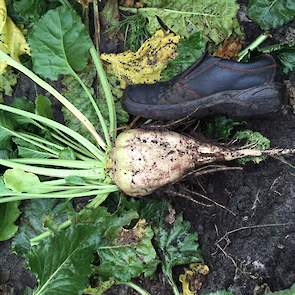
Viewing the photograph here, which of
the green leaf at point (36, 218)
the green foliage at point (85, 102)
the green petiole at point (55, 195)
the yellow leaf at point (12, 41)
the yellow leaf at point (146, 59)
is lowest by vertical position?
the green leaf at point (36, 218)

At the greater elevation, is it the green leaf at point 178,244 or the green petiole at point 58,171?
the green petiole at point 58,171

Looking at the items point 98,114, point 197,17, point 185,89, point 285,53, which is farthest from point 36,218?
point 285,53

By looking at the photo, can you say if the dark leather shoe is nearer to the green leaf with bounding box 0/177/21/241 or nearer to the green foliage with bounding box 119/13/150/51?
the green foliage with bounding box 119/13/150/51

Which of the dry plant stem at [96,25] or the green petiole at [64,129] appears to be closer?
the green petiole at [64,129]

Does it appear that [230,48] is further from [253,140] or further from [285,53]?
[253,140]

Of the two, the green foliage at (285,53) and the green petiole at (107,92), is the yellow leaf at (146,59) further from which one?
the green foliage at (285,53)

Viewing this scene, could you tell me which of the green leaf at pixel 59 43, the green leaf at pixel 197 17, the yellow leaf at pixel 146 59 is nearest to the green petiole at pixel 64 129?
the green leaf at pixel 59 43

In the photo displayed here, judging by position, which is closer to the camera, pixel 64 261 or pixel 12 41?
pixel 64 261
